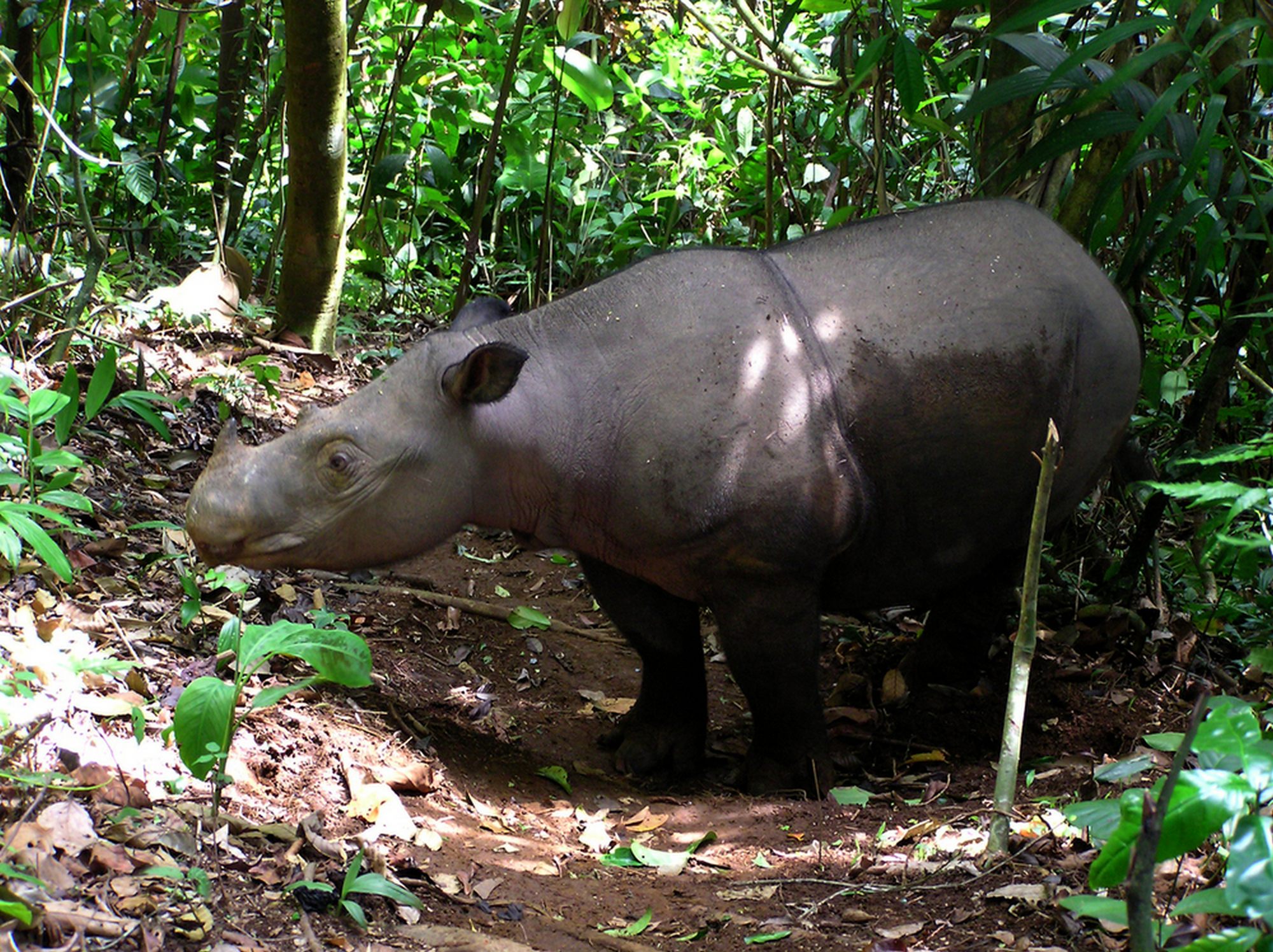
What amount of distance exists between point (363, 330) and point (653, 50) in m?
3.07

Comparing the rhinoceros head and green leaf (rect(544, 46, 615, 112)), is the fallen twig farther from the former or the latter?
green leaf (rect(544, 46, 615, 112))

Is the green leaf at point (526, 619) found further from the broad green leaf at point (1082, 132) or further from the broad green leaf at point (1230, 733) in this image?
the broad green leaf at point (1230, 733)

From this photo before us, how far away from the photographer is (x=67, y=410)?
436 centimetres

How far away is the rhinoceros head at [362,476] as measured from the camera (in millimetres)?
4121

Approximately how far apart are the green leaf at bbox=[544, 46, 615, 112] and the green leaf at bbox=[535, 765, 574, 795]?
154 inches

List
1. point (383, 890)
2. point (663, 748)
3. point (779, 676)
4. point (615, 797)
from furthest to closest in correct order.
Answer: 1. point (663, 748)
2. point (615, 797)
3. point (779, 676)
4. point (383, 890)

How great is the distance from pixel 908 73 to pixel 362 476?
277cm

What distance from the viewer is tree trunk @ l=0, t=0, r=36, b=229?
6.24m

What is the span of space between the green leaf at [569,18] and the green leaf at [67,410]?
10.6 ft

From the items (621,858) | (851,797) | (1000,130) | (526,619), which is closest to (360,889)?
(621,858)

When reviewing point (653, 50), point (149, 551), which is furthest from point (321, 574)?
point (653, 50)

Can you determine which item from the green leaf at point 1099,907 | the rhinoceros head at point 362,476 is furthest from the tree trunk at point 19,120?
the green leaf at point 1099,907

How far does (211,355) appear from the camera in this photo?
6730mm

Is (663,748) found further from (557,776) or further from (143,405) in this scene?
(143,405)
